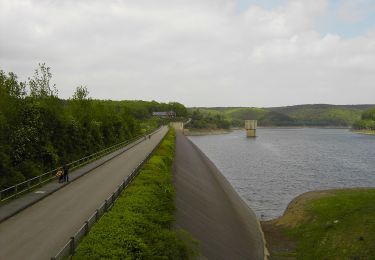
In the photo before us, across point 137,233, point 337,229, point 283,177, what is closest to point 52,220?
point 137,233

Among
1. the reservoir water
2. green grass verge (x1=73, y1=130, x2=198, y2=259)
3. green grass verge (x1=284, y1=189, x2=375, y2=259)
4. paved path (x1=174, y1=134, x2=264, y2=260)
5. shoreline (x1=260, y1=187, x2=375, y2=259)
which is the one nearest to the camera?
green grass verge (x1=73, y1=130, x2=198, y2=259)

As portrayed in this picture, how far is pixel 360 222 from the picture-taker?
3391 cm

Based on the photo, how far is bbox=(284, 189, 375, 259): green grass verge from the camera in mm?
30078

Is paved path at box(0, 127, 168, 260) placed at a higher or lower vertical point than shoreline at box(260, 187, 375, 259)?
higher

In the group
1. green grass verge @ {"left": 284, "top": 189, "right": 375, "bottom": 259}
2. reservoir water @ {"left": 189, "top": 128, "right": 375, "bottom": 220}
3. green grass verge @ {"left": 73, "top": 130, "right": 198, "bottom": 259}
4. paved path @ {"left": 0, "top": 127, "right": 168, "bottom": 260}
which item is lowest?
reservoir water @ {"left": 189, "top": 128, "right": 375, "bottom": 220}

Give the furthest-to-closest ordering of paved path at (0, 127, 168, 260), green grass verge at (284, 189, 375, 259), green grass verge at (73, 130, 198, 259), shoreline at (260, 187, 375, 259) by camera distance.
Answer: shoreline at (260, 187, 375, 259), green grass verge at (284, 189, 375, 259), paved path at (0, 127, 168, 260), green grass verge at (73, 130, 198, 259)

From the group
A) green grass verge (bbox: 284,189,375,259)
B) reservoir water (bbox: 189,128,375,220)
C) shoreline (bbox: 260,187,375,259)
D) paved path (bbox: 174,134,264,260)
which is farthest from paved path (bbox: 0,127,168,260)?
reservoir water (bbox: 189,128,375,220)

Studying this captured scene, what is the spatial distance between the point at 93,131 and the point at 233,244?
38535 mm

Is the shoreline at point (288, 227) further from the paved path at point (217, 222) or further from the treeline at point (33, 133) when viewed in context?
the treeline at point (33, 133)

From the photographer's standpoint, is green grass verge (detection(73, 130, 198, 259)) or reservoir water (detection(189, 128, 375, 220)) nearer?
green grass verge (detection(73, 130, 198, 259))

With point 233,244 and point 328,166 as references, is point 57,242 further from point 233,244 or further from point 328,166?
point 328,166

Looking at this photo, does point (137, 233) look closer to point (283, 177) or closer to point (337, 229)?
point (337, 229)

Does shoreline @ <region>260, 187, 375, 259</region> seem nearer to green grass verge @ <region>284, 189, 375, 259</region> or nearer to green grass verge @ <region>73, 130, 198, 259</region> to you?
green grass verge @ <region>284, 189, 375, 259</region>

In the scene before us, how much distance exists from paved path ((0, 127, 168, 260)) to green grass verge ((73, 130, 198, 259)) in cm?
265
